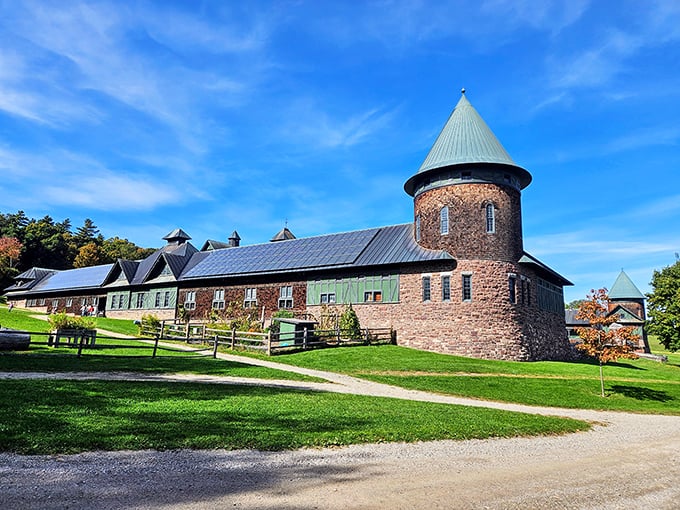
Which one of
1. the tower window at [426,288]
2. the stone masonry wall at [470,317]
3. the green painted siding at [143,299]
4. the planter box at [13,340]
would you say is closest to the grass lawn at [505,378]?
the stone masonry wall at [470,317]

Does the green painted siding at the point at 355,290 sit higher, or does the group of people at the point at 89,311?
the green painted siding at the point at 355,290

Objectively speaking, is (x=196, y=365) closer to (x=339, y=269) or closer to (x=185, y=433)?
(x=185, y=433)

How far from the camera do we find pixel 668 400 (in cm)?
1839

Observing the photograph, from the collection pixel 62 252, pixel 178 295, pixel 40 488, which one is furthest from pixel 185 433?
pixel 62 252

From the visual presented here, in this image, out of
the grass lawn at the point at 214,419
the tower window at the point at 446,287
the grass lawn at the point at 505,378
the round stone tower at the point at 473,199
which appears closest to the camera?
the grass lawn at the point at 214,419

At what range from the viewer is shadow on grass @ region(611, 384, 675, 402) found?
60.5 ft

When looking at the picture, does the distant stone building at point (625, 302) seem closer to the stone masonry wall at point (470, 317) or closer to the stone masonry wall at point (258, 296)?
the stone masonry wall at point (470, 317)

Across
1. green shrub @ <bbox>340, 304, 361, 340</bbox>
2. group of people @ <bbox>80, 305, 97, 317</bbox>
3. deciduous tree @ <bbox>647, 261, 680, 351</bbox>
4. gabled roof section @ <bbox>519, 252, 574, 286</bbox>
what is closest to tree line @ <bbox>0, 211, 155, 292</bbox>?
group of people @ <bbox>80, 305, 97, 317</bbox>

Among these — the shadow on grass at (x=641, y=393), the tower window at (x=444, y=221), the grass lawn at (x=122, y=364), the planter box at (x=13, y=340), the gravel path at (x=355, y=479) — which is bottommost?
the shadow on grass at (x=641, y=393)

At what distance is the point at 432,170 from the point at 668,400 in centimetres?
1764

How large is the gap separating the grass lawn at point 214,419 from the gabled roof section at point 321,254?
1786cm

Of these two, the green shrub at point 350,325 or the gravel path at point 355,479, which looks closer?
the gravel path at point 355,479

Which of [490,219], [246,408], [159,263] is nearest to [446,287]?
[490,219]

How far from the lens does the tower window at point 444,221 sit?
29016mm
